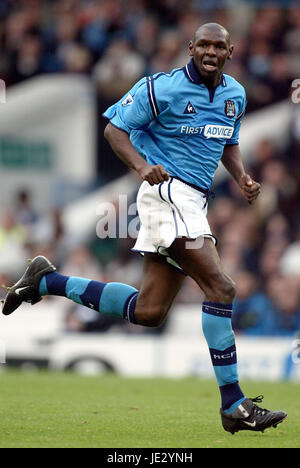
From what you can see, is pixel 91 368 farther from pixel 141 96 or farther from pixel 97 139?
pixel 141 96

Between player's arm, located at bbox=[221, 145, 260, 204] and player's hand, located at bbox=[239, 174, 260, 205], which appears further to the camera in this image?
player's arm, located at bbox=[221, 145, 260, 204]

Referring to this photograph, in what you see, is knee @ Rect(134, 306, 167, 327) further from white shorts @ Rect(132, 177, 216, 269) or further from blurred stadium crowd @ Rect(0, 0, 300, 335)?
blurred stadium crowd @ Rect(0, 0, 300, 335)

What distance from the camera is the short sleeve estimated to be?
6.05m

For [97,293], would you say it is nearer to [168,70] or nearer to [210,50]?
[210,50]

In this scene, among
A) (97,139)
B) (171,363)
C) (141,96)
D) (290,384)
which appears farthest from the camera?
(97,139)

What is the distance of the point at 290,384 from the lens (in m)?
9.84

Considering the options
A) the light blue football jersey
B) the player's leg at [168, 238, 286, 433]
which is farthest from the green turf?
the light blue football jersey

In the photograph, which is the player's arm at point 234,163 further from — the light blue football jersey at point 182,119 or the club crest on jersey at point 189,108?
the club crest on jersey at point 189,108

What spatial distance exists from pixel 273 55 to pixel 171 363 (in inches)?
225

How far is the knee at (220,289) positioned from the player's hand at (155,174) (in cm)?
67

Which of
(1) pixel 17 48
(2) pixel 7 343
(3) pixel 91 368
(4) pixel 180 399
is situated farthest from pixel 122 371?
(1) pixel 17 48

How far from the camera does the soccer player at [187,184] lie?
5895mm

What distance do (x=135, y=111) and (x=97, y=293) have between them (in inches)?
50.3

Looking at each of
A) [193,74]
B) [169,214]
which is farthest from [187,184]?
[193,74]
